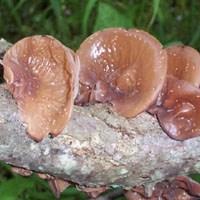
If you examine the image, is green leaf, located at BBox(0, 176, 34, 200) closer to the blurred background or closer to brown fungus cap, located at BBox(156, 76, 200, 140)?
the blurred background

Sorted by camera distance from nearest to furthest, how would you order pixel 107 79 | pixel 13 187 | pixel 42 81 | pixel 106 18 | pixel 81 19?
pixel 42 81 → pixel 107 79 → pixel 13 187 → pixel 106 18 → pixel 81 19

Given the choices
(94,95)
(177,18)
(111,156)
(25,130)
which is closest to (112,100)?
(94,95)

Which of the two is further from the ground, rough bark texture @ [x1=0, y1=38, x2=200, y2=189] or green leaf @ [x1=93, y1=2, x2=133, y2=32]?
rough bark texture @ [x1=0, y1=38, x2=200, y2=189]

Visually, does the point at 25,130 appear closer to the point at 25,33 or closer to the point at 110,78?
the point at 110,78

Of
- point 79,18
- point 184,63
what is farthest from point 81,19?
point 184,63

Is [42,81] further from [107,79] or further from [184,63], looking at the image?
[184,63]

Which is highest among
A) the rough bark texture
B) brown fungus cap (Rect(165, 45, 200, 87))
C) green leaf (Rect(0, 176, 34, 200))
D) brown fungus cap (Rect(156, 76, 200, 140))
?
brown fungus cap (Rect(165, 45, 200, 87))

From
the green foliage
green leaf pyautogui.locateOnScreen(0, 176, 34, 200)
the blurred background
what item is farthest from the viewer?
the green foliage

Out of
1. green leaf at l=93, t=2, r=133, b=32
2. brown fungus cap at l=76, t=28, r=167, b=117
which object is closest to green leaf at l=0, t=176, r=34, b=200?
green leaf at l=93, t=2, r=133, b=32
